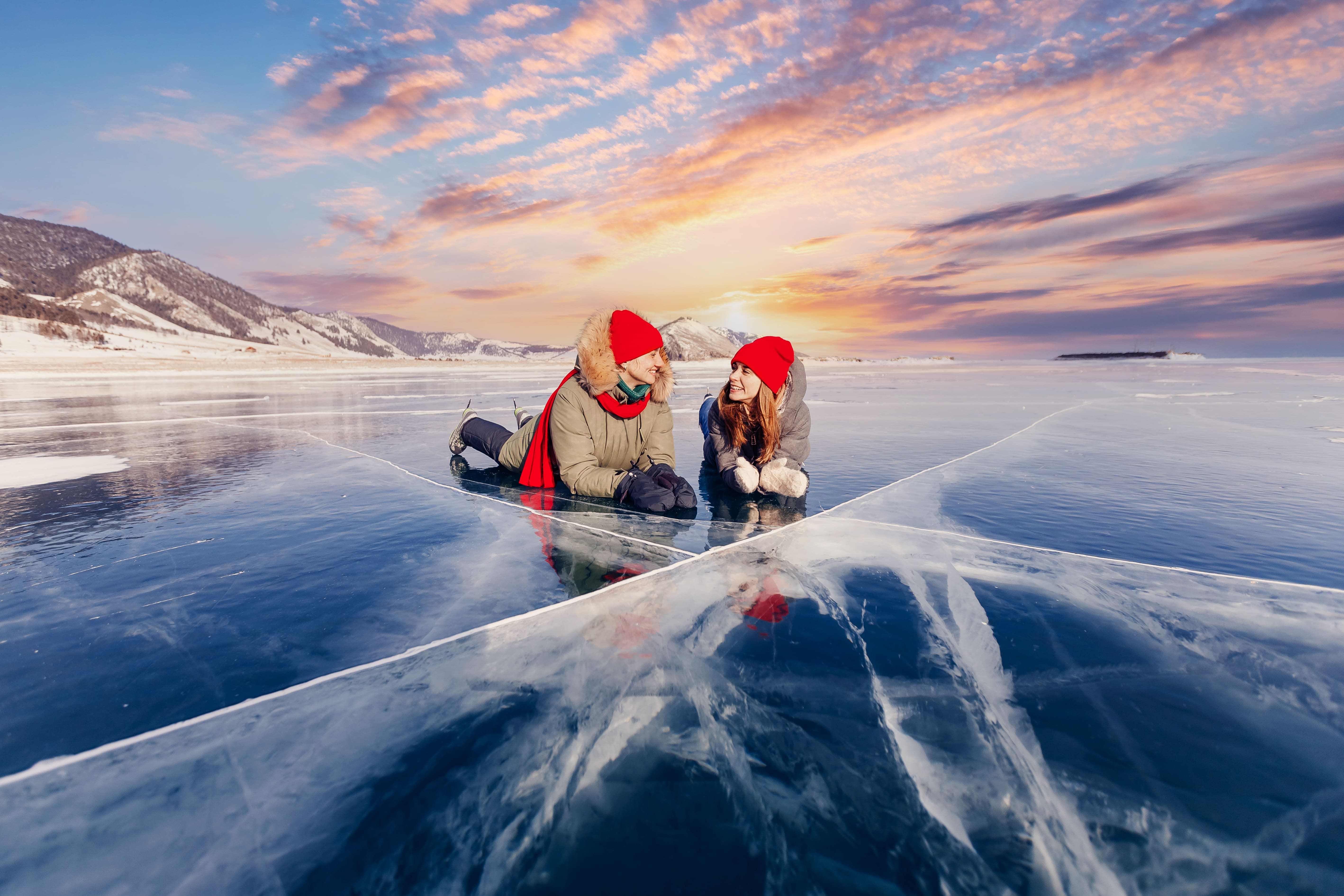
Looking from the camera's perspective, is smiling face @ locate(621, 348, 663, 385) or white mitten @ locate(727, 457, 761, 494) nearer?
smiling face @ locate(621, 348, 663, 385)

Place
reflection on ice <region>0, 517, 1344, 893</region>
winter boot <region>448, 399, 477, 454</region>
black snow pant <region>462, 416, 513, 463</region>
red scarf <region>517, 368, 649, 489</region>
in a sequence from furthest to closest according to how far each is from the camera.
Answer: winter boot <region>448, 399, 477, 454</region>
black snow pant <region>462, 416, 513, 463</region>
red scarf <region>517, 368, 649, 489</region>
reflection on ice <region>0, 517, 1344, 893</region>

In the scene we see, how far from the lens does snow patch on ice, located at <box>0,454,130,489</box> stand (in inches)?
202

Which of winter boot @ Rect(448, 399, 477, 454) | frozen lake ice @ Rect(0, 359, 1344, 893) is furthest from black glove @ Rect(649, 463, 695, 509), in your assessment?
winter boot @ Rect(448, 399, 477, 454)

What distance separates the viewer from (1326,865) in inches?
49.7

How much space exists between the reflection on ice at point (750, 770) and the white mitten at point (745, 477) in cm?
219

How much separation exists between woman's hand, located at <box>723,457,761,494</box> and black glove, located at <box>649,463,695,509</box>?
0.36 metres

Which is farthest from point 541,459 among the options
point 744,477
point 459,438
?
point 744,477

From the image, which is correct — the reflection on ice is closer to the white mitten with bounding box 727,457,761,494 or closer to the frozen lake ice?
the frozen lake ice

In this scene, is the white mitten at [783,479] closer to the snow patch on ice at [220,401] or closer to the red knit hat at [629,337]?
the red knit hat at [629,337]

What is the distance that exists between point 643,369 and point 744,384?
2.68 ft

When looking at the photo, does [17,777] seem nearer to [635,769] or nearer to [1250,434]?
[635,769]

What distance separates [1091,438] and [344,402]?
51.0 ft

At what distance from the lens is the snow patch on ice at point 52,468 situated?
5125mm

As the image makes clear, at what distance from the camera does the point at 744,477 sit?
4.61 meters
